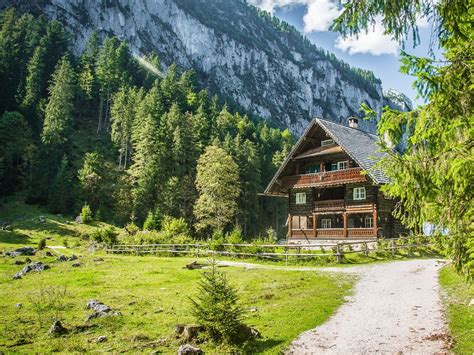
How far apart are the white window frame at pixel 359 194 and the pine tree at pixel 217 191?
19.8 metres

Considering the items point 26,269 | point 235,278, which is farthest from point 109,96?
point 235,278

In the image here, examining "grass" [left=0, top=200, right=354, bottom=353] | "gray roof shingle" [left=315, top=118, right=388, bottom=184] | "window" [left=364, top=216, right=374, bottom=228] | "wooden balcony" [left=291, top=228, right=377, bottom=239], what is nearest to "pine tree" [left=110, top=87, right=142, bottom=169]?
"wooden balcony" [left=291, top=228, right=377, bottom=239]

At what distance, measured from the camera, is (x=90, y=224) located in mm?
51438

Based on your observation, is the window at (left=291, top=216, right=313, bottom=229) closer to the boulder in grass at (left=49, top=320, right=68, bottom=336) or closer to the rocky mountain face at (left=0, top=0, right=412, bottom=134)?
the boulder in grass at (left=49, top=320, right=68, bottom=336)

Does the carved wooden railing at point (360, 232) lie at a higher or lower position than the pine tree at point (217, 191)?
lower

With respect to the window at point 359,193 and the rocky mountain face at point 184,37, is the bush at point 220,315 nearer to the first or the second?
the window at point 359,193

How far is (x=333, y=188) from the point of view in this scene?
38.2 metres

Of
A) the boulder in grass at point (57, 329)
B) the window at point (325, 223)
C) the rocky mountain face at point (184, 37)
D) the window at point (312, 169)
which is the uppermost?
the rocky mountain face at point (184, 37)

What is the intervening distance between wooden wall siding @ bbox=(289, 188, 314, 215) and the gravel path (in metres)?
22.6

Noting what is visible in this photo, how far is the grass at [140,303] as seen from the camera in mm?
9203

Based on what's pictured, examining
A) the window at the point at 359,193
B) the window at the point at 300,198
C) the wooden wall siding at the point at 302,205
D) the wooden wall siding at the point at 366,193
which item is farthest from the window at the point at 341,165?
the window at the point at 300,198

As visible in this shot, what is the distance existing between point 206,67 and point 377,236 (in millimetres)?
155538

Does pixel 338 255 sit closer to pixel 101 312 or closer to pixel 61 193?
pixel 101 312

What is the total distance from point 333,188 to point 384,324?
29.3 m
